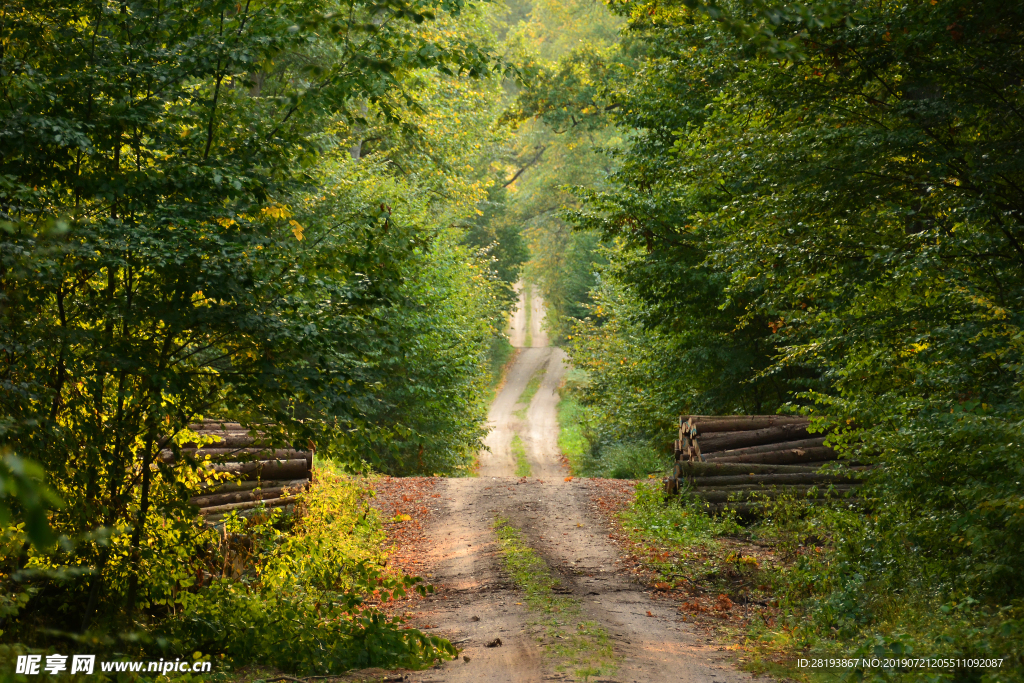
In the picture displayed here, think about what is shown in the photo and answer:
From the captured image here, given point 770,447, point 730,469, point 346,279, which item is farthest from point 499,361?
point 346,279

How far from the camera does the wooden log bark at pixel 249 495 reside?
10422 millimetres

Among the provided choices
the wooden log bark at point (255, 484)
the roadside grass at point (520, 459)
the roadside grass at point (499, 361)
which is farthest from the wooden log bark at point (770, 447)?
the roadside grass at point (499, 361)

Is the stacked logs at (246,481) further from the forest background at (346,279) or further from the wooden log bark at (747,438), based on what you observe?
the wooden log bark at (747,438)

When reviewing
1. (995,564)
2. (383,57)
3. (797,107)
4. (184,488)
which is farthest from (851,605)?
(383,57)

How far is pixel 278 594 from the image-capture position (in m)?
8.22

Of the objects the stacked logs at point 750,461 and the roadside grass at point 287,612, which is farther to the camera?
the stacked logs at point 750,461

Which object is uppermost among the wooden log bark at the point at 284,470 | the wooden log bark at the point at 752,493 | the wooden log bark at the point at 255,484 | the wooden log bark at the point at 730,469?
the wooden log bark at the point at 284,470

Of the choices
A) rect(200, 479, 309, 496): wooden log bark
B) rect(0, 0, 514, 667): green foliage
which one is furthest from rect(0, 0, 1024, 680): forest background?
rect(200, 479, 309, 496): wooden log bark

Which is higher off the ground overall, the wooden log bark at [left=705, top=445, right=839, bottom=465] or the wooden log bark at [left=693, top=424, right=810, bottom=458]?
the wooden log bark at [left=693, top=424, right=810, bottom=458]

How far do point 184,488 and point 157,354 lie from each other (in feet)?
3.78

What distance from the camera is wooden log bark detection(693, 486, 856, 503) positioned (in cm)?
1215

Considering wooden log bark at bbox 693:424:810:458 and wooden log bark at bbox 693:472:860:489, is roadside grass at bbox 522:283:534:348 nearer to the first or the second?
wooden log bark at bbox 693:424:810:458

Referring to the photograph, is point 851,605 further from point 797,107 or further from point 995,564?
point 797,107

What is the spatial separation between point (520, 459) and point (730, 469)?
69.4 ft
